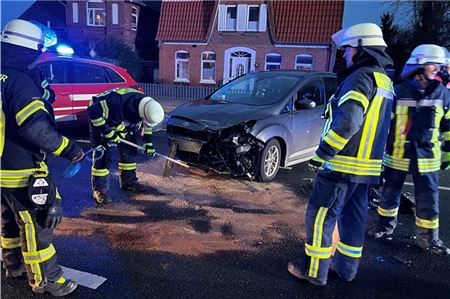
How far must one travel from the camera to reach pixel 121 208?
14.4ft

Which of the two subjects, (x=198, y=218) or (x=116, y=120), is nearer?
(x=198, y=218)

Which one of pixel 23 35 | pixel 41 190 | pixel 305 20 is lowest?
pixel 41 190

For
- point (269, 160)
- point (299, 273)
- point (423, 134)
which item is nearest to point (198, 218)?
point (299, 273)

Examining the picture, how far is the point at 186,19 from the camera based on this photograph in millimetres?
21812

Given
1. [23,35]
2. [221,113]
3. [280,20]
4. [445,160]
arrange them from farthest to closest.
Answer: [280,20]
[221,113]
[445,160]
[23,35]

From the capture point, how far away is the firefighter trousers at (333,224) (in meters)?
2.81

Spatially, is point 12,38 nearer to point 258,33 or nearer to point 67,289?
point 67,289

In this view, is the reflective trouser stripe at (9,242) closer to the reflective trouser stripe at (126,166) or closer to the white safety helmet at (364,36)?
the reflective trouser stripe at (126,166)

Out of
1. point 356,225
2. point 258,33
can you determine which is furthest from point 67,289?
point 258,33

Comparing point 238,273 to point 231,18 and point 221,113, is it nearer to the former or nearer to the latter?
point 221,113

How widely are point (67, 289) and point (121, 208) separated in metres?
1.72

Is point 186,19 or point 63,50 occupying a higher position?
point 186,19

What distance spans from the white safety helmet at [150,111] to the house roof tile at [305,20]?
16986mm

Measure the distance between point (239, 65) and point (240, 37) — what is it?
1602 millimetres
